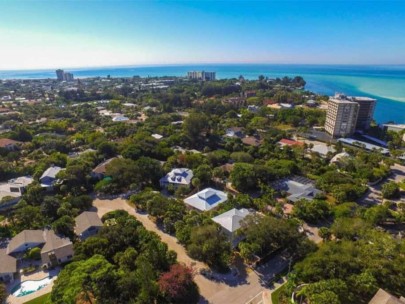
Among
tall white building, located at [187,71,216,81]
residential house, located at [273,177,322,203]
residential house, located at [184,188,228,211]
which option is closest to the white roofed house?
residential house, located at [184,188,228,211]

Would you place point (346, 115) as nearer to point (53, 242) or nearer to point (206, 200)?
point (206, 200)

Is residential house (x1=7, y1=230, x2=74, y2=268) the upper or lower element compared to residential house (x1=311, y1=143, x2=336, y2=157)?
upper

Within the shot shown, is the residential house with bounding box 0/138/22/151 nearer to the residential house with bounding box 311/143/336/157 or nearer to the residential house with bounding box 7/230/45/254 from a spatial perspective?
the residential house with bounding box 7/230/45/254

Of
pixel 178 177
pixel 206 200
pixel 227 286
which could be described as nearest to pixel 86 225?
pixel 206 200

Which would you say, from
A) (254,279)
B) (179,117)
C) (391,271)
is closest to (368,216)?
(391,271)

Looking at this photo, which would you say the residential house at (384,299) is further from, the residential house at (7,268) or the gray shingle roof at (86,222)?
the residential house at (7,268)

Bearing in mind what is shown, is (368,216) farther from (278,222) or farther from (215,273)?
(215,273)
